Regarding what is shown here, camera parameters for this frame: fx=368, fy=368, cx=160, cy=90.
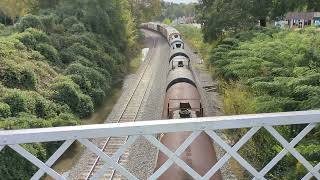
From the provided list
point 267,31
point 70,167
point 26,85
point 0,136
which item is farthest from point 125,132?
point 267,31

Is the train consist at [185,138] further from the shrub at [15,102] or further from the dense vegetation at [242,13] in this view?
the dense vegetation at [242,13]

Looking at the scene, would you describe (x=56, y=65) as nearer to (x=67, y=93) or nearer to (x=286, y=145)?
(x=67, y=93)

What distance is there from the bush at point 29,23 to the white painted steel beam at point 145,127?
2882 cm

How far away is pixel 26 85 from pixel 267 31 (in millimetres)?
18056

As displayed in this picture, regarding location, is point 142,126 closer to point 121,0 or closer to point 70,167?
point 70,167

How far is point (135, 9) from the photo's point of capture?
224ft

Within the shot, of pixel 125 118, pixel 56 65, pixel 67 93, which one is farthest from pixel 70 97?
pixel 56 65

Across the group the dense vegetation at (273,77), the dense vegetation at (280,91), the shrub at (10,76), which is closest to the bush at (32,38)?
the shrub at (10,76)

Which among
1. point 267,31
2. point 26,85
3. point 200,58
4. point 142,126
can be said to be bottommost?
point 200,58

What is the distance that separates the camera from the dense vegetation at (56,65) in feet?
58.4

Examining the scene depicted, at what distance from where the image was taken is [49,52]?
2858 cm

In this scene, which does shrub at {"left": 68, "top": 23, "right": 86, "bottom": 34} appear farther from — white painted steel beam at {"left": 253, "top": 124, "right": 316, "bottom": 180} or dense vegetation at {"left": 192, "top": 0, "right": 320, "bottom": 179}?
white painted steel beam at {"left": 253, "top": 124, "right": 316, "bottom": 180}

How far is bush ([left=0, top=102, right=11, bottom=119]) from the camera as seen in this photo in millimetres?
17078

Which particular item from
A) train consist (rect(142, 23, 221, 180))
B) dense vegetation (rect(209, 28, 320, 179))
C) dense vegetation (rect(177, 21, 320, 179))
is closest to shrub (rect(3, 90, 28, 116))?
train consist (rect(142, 23, 221, 180))
